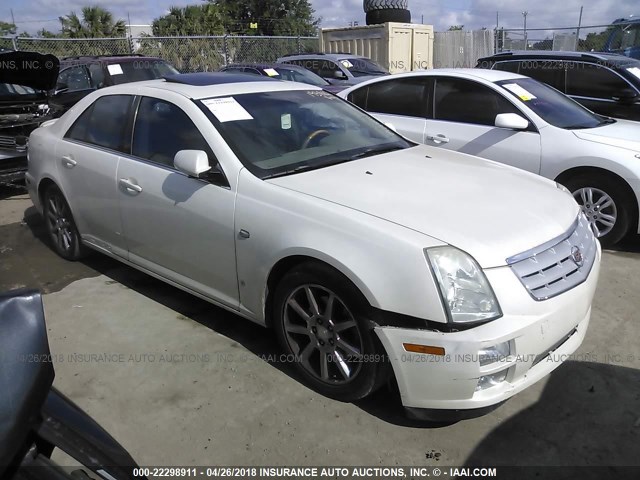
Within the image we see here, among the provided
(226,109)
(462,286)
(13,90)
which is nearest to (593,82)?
(226,109)

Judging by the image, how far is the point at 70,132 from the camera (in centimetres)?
457

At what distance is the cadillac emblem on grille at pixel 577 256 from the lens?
2.80 m

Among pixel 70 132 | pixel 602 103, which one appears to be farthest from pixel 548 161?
pixel 70 132

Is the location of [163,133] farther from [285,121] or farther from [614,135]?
[614,135]

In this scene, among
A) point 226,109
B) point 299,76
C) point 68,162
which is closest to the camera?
point 226,109

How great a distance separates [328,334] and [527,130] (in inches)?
136

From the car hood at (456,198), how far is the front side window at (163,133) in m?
0.76

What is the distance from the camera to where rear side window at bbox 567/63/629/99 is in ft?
23.0

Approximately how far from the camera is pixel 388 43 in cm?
1839

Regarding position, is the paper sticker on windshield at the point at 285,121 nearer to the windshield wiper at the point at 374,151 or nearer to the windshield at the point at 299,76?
the windshield wiper at the point at 374,151

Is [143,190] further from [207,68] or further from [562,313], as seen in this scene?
[207,68]

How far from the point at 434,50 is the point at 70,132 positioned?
19.3m

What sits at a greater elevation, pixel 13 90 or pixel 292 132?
Answer: pixel 13 90

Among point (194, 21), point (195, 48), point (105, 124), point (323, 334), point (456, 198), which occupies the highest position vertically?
point (194, 21)
